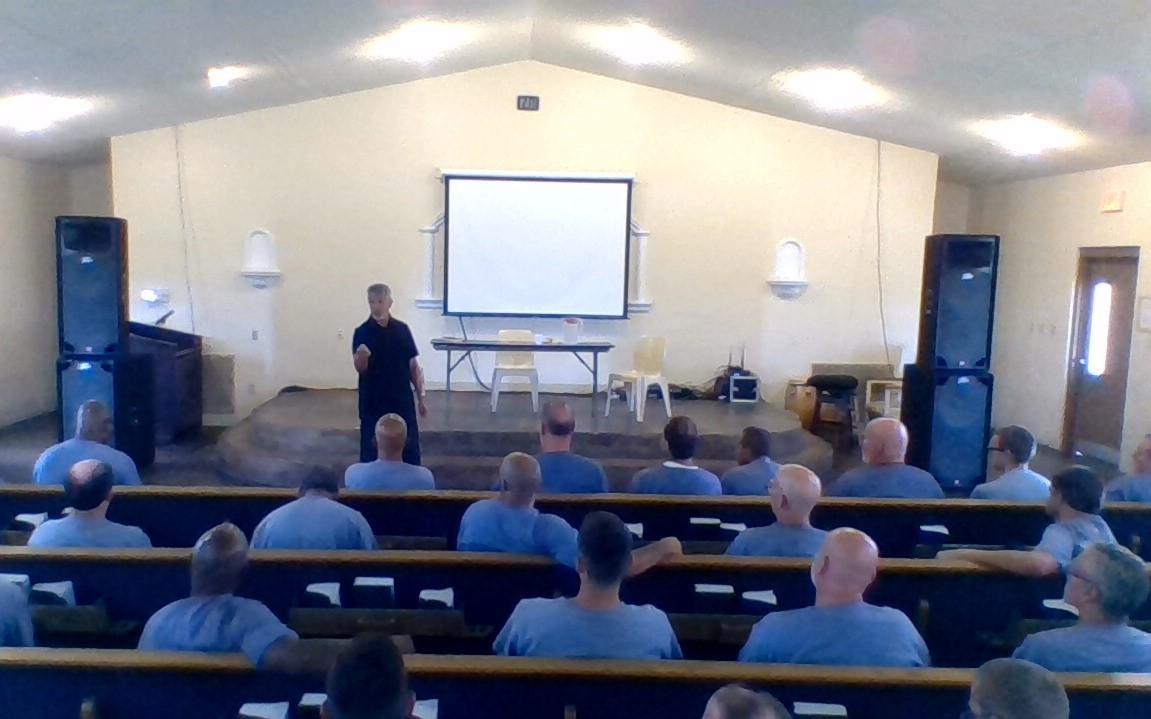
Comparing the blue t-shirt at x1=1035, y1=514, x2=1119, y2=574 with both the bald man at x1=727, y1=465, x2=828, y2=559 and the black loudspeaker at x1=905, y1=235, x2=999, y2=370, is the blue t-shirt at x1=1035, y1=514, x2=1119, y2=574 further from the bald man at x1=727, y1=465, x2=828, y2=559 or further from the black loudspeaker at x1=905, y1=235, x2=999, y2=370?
the black loudspeaker at x1=905, y1=235, x2=999, y2=370

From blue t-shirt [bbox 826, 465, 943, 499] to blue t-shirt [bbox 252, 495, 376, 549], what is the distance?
1.95 meters

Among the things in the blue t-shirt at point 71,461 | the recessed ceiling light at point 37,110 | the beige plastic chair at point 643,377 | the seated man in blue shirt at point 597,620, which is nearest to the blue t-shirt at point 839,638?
the seated man in blue shirt at point 597,620

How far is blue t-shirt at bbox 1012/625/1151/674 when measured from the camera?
84.0 inches

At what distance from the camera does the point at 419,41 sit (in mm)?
7082

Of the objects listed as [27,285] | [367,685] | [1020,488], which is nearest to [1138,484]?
[1020,488]

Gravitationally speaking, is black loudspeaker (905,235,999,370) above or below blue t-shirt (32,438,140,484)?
above

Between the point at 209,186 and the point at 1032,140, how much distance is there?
6973mm

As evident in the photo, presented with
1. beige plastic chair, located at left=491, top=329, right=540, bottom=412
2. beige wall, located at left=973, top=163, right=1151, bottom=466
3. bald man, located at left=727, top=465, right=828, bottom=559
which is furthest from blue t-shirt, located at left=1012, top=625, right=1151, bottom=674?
beige plastic chair, located at left=491, top=329, right=540, bottom=412

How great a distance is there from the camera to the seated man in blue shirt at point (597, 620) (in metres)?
2.12

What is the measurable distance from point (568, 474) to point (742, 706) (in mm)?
2339

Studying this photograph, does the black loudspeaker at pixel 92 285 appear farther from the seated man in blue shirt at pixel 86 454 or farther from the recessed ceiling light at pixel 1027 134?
the recessed ceiling light at pixel 1027 134

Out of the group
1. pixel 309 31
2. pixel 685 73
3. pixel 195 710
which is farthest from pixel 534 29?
pixel 195 710

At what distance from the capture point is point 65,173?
9.16m

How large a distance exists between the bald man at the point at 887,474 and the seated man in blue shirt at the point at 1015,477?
0.22m
